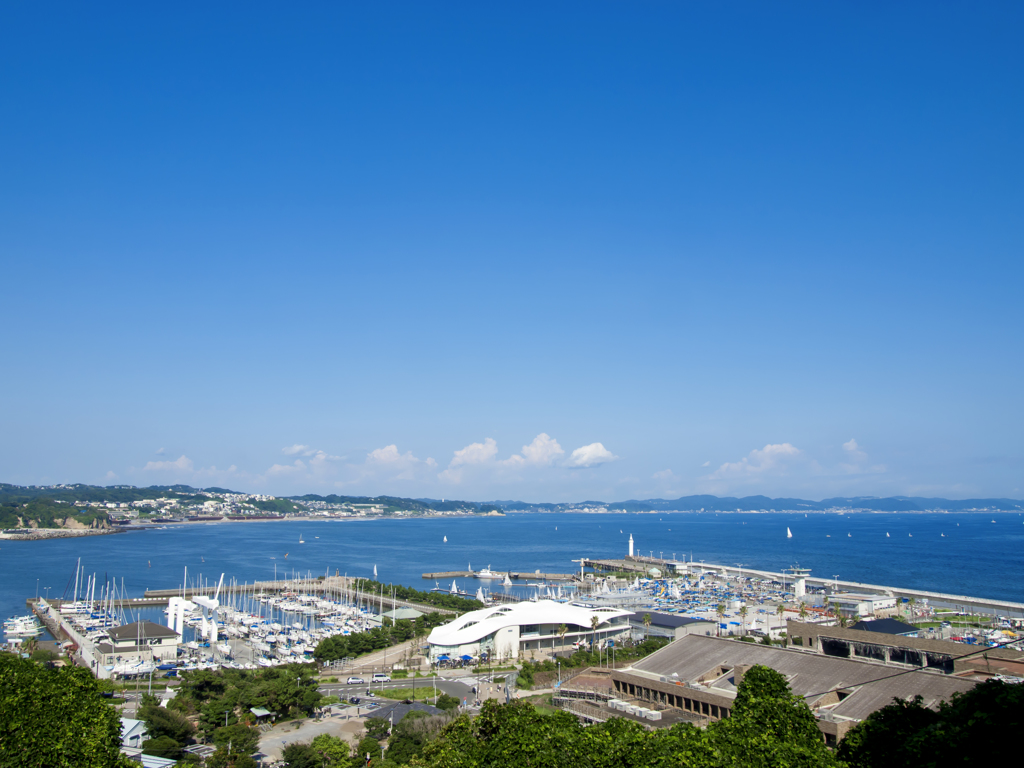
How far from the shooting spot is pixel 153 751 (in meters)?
18.2

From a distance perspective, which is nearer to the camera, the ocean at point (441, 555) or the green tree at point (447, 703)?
the green tree at point (447, 703)

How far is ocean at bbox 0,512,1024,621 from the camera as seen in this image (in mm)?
64125

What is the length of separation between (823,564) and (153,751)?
7732 cm

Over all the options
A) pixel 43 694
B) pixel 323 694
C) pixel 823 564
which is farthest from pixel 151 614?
pixel 823 564

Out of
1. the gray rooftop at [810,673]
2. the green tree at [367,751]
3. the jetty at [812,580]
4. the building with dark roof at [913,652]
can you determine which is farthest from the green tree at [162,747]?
the jetty at [812,580]

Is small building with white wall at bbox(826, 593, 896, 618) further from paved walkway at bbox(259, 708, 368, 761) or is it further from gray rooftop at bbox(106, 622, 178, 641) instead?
gray rooftop at bbox(106, 622, 178, 641)

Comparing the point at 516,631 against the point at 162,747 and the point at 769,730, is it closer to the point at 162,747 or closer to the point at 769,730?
the point at 162,747

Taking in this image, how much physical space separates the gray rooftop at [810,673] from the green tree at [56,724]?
15.8 m

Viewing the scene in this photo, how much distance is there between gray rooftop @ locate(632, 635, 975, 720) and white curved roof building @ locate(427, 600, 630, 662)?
1058 cm

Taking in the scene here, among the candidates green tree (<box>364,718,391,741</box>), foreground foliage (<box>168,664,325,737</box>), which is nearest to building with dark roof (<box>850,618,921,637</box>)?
green tree (<box>364,718,391,741</box>)

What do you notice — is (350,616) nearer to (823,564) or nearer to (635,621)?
(635,621)

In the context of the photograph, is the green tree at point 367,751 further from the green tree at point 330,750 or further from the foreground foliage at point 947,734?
the foreground foliage at point 947,734

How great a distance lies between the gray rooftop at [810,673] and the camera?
17781mm

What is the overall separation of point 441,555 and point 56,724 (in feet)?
286
